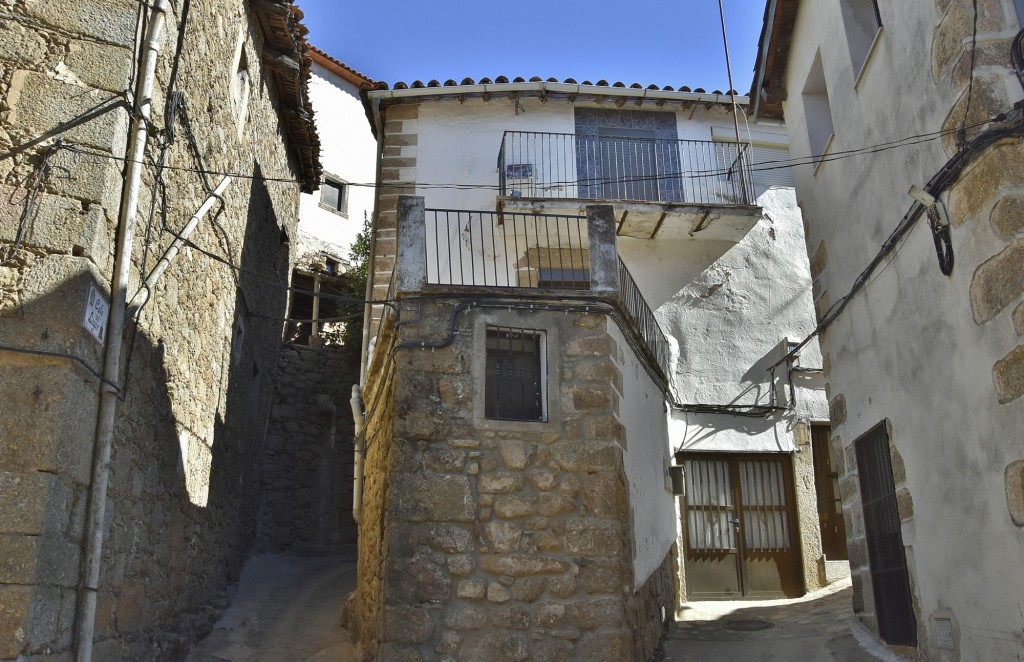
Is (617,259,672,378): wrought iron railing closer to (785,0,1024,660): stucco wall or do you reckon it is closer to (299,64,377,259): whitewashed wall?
(785,0,1024,660): stucco wall

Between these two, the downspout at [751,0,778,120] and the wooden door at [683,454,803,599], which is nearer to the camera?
the downspout at [751,0,778,120]

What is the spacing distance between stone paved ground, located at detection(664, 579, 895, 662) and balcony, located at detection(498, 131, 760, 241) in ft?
15.9

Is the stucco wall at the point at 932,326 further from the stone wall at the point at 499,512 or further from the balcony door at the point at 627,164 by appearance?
the balcony door at the point at 627,164

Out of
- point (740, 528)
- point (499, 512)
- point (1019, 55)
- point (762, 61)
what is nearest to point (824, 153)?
point (762, 61)

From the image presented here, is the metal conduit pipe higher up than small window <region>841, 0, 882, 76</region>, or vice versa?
small window <region>841, 0, 882, 76</region>

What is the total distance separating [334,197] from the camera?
2011cm

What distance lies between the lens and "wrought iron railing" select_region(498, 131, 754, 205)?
11.6 meters

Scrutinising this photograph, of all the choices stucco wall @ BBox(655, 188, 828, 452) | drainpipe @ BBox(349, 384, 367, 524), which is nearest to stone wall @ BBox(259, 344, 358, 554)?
drainpipe @ BBox(349, 384, 367, 524)

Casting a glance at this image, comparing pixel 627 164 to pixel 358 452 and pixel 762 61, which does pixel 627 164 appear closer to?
pixel 762 61

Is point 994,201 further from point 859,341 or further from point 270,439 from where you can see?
point 270,439

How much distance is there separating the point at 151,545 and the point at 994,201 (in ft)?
19.4

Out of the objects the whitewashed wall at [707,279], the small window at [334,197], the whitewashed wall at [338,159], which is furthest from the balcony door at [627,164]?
the small window at [334,197]

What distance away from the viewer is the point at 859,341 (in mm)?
7234

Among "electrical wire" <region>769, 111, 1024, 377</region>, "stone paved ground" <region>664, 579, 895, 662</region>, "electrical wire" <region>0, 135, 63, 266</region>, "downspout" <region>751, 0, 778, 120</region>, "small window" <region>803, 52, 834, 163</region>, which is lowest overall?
"stone paved ground" <region>664, 579, 895, 662</region>
